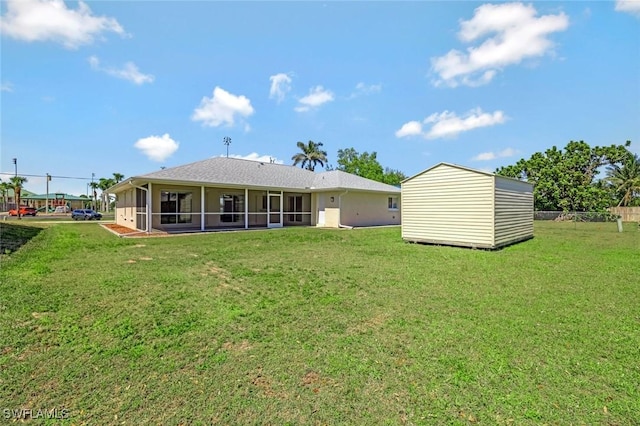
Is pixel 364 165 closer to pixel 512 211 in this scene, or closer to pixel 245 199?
pixel 245 199

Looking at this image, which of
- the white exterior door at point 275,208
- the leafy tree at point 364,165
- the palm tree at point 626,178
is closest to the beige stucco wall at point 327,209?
the white exterior door at point 275,208

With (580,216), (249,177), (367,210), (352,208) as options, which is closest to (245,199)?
(249,177)

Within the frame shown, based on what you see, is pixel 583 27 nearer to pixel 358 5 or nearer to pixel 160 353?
pixel 358 5

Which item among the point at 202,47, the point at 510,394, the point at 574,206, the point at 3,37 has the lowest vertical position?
the point at 510,394

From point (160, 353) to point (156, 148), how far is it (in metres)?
39.6

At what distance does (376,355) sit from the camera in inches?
121

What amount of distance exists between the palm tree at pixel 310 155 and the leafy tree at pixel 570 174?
2519 cm

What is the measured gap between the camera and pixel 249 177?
745 inches

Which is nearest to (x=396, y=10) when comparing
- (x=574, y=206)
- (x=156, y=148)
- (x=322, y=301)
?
(x=322, y=301)

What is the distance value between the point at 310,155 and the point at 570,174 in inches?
1211

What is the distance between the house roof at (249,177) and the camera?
15305 mm

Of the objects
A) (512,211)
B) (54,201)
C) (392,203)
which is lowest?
(512,211)

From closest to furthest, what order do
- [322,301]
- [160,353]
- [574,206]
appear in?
[160,353]
[322,301]
[574,206]

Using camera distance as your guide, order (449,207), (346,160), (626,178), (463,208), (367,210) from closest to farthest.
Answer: (463,208)
(449,207)
(367,210)
(626,178)
(346,160)
